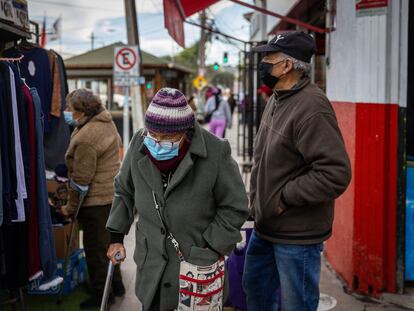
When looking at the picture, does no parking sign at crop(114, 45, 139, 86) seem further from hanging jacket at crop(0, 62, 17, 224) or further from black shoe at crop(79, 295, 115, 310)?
hanging jacket at crop(0, 62, 17, 224)

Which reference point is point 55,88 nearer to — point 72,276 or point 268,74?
point 72,276

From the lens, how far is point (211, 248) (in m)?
2.74

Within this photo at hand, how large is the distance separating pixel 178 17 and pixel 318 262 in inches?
181

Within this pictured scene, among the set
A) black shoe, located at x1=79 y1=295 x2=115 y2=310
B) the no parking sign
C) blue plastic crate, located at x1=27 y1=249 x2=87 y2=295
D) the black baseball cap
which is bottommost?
black shoe, located at x1=79 y1=295 x2=115 y2=310

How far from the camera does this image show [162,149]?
2.65 meters

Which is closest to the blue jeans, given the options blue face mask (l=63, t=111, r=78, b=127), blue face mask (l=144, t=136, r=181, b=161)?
blue face mask (l=144, t=136, r=181, b=161)

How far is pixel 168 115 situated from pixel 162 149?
17 cm

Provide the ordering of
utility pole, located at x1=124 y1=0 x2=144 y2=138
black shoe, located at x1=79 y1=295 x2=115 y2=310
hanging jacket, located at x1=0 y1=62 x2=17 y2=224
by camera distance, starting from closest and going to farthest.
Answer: hanging jacket, located at x1=0 y1=62 x2=17 y2=224
black shoe, located at x1=79 y1=295 x2=115 y2=310
utility pole, located at x1=124 y1=0 x2=144 y2=138

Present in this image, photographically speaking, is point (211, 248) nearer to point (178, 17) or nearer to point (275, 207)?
point (275, 207)

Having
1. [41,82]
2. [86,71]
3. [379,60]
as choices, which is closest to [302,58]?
[379,60]

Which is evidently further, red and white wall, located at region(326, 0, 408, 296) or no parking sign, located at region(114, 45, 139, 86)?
no parking sign, located at region(114, 45, 139, 86)

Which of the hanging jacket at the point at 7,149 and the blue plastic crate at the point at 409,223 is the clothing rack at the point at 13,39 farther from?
the blue plastic crate at the point at 409,223

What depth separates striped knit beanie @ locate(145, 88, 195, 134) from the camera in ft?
8.57

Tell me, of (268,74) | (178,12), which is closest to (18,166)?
(268,74)
